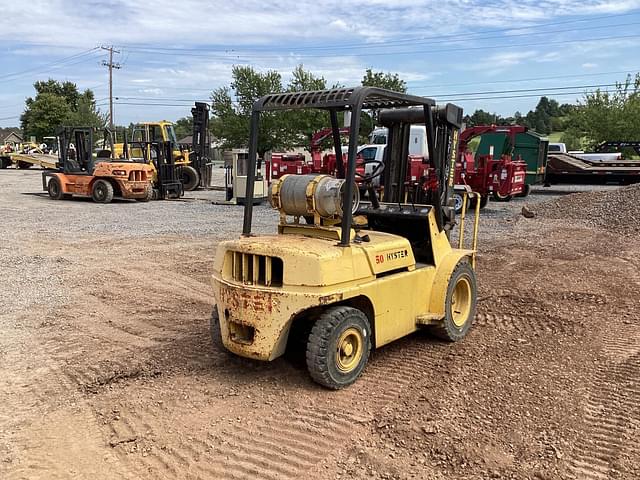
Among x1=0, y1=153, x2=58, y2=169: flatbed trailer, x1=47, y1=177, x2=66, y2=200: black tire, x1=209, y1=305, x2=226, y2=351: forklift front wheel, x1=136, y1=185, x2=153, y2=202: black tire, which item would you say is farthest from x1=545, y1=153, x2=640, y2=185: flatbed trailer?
A: x1=0, y1=153, x2=58, y2=169: flatbed trailer

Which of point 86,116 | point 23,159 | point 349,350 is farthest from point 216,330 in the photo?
point 86,116

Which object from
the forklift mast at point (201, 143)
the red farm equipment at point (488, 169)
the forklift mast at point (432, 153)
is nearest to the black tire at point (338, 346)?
the forklift mast at point (432, 153)

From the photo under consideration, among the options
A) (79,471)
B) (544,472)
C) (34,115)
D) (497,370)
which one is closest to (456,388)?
(497,370)

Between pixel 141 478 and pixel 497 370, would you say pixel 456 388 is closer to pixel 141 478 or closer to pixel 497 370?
pixel 497 370

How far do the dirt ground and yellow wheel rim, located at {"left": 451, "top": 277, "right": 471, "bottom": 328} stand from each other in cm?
30

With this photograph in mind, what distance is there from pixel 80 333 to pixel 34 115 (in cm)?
5878

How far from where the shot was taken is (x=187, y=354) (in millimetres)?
A: 5504

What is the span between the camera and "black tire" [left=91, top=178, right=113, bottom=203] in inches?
760

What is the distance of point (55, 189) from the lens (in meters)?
20.5

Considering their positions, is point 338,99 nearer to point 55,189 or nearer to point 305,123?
point 55,189

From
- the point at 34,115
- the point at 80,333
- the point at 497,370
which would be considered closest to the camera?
the point at 497,370

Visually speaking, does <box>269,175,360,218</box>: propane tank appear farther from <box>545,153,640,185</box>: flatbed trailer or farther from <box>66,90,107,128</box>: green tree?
<box>66,90,107,128</box>: green tree

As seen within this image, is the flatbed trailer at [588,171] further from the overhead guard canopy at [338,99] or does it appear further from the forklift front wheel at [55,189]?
the overhead guard canopy at [338,99]

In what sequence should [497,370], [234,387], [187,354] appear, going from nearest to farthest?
[234,387], [497,370], [187,354]
